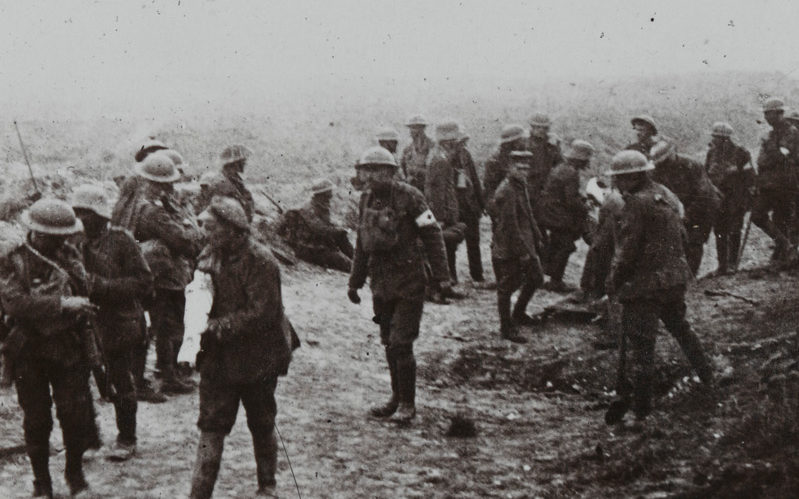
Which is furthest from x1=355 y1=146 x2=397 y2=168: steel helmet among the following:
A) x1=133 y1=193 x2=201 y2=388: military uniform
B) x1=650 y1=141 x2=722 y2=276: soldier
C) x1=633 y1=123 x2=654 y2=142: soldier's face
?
x1=633 y1=123 x2=654 y2=142: soldier's face

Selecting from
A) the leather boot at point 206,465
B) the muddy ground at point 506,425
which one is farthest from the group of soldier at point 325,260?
the muddy ground at point 506,425

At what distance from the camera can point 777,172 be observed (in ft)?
42.5

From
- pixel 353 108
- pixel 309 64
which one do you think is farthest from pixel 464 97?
pixel 309 64

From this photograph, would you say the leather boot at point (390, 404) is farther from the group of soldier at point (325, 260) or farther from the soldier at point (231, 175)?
the soldier at point (231, 175)

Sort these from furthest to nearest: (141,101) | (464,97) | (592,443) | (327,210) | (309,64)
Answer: (309,64) < (464,97) < (141,101) < (327,210) < (592,443)

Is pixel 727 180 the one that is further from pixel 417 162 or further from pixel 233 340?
pixel 233 340

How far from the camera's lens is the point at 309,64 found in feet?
108

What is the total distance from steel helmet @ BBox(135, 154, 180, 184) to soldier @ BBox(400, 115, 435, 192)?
5.55 m

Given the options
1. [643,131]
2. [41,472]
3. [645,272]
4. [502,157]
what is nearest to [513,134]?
[502,157]

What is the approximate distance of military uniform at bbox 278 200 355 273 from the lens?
1384 centimetres

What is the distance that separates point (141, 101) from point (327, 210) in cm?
1122

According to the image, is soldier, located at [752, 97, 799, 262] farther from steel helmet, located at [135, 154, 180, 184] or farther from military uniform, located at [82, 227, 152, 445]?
military uniform, located at [82, 227, 152, 445]

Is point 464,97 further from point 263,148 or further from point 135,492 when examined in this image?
point 135,492

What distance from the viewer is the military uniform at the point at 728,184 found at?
45.0ft
